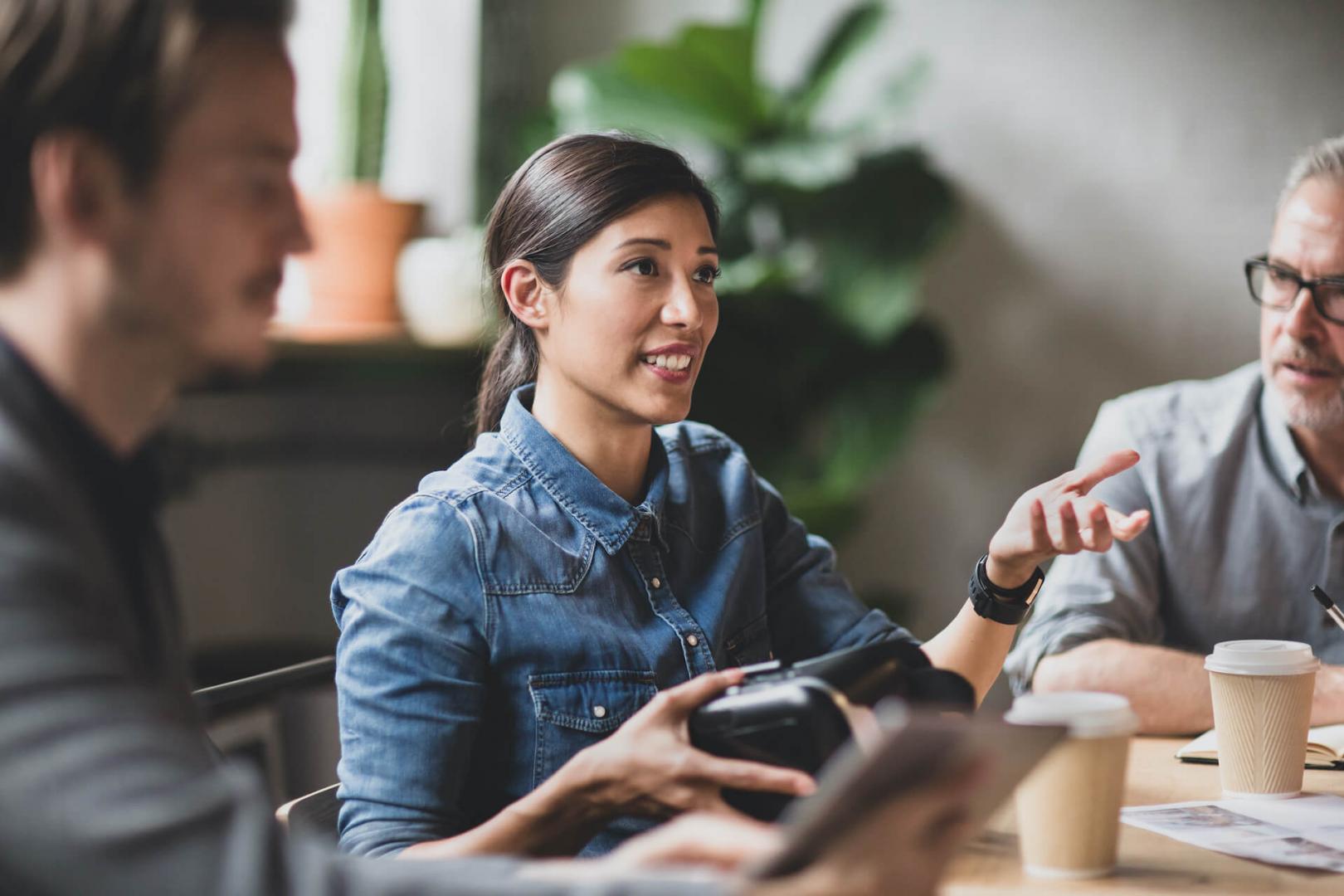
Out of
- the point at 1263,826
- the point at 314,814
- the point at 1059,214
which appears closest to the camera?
the point at 1263,826

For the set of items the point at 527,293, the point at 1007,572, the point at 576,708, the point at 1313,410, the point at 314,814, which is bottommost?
the point at 314,814

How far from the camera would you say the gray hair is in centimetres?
180

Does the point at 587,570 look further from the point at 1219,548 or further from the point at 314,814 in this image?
the point at 1219,548

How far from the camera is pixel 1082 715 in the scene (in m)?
1.00

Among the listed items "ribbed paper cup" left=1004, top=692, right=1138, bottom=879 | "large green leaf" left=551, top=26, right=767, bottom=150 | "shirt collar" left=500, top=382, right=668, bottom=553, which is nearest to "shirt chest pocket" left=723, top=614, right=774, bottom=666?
"shirt collar" left=500, top=382, right=668, bottom=553

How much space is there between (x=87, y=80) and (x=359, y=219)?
Result: 7.23ft

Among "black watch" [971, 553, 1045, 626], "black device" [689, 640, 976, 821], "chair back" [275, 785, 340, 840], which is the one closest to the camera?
"black device" [689, 640, 976, 821]

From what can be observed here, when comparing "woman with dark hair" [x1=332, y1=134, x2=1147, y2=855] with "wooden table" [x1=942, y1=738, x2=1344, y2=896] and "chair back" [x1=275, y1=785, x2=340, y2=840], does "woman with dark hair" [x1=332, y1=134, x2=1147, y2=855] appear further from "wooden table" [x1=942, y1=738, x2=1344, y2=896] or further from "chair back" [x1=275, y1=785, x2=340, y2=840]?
"wooden table" [x1=942, y1=738, x2=1344, y2=896]

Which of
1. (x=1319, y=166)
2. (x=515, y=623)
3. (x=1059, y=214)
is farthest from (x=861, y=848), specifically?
(x=1059, y=214)

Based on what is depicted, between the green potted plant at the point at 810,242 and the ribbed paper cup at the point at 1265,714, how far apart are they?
1.66m

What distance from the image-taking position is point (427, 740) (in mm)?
1161

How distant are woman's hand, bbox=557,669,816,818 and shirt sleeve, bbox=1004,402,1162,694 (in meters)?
0.76

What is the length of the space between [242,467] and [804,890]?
264 cm

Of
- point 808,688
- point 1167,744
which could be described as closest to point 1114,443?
point 1167,744
